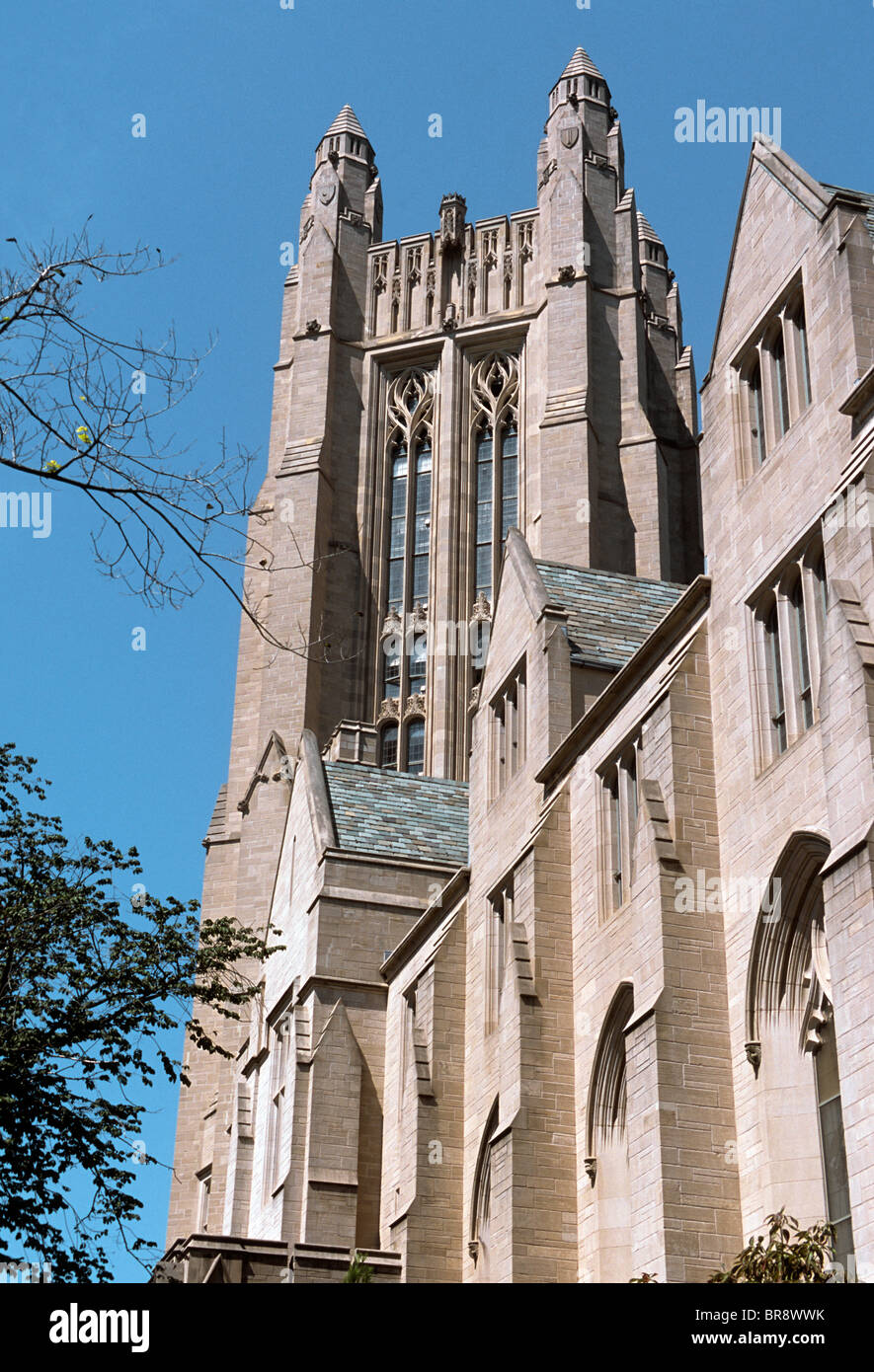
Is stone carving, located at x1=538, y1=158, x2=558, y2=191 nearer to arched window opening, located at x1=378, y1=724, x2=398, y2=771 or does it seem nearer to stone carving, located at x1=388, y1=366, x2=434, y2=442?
stone carving, located at x1=388, y1=366, x2=434, y2=442

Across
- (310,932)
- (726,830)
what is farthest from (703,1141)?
(310,932)

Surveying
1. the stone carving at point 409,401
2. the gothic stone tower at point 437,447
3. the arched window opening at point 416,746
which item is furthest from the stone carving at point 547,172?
the arched window opening at point 416,746

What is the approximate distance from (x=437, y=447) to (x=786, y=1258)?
53206mm

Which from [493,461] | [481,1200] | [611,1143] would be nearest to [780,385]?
[611,1143]

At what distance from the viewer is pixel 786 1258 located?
1606 centimetres

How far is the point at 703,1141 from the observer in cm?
1892

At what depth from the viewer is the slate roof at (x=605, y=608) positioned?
28.1m

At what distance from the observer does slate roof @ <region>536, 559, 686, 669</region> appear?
28127 millimetres

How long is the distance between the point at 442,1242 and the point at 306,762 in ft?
47.1

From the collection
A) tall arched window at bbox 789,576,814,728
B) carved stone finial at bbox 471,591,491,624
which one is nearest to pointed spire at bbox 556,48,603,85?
carved stone finial at bbox 471,591,491,624

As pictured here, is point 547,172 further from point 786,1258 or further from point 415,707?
point 786,1258

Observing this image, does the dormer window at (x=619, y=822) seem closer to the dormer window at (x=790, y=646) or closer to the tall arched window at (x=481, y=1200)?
the dormer window at (x=790, y=646)

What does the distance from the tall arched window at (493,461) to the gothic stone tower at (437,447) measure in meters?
0.08
